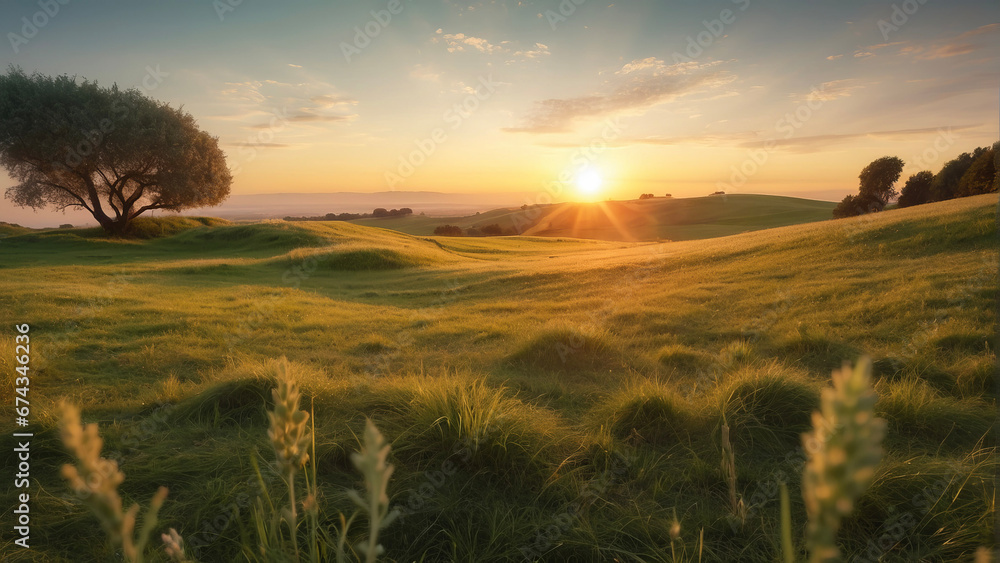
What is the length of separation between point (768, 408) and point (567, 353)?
353cm

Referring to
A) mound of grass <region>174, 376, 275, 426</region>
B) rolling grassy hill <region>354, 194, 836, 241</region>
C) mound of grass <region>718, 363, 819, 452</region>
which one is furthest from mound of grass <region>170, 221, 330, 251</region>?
rolling grassy hill <region>354, 194, 836, 241</region>

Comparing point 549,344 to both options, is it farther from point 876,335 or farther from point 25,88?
point 25,88

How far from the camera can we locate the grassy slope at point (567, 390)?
3.49m

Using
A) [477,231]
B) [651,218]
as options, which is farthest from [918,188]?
[477,231]

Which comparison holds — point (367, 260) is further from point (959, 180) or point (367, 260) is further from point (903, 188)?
point (903, 188)

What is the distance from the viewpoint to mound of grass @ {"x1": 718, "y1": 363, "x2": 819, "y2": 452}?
192 inches

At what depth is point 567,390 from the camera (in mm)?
6703

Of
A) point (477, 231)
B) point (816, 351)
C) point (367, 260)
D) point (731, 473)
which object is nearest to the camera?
point (731, 473)

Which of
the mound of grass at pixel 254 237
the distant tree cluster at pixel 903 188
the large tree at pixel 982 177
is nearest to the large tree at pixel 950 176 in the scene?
the distant tree cluster at pixel 903 188

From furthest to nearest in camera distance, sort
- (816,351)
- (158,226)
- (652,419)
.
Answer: (158,226) < (816,351) < (652,419)

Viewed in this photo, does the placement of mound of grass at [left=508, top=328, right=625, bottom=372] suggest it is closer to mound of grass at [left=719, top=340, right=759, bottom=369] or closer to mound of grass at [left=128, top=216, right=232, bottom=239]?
mound of grass at [left=719, top=340, right=759, bottom=369]

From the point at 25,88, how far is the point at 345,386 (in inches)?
1630

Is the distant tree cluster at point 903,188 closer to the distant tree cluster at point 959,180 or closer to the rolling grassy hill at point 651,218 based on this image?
the distant tree cluster at point 959,180

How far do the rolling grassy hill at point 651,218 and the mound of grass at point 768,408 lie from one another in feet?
197
